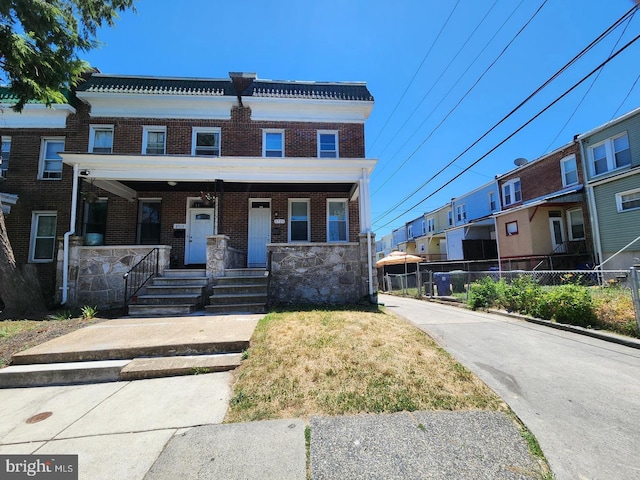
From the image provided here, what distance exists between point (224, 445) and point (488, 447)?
88.2 inches

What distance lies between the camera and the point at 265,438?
8.57 ft

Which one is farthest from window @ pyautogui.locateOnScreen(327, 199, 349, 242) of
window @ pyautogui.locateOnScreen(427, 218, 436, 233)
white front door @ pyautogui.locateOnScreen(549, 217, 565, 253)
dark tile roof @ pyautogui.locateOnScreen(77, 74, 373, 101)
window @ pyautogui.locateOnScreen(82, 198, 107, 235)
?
window @ pyautogui.locateOnScreen(427, 218, 436, 233)

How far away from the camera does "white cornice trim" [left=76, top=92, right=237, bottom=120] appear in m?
10.9

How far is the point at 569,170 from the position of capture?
15.3 metres

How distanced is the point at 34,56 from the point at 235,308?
7.68 meters

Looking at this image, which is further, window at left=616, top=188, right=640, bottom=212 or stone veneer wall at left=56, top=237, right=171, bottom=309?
window at left=616, top=188, right=640, bottom=212

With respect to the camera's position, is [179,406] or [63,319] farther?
[63,319]

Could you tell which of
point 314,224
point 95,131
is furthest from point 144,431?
point 95,131

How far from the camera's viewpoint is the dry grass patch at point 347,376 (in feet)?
10.1

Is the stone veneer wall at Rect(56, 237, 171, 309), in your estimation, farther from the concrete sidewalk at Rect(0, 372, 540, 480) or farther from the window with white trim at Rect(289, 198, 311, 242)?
the concrete sidewalk at Rect(0, 372, 540, 480)

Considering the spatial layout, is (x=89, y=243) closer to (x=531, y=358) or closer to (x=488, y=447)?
(x=488, y=447)

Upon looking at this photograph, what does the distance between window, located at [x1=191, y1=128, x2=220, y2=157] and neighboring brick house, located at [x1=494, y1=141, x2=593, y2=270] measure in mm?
15082

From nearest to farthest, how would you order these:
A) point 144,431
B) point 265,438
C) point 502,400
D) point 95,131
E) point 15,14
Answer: point 265,438, point 144,431, point 502,400, point 15,14, point 95,131

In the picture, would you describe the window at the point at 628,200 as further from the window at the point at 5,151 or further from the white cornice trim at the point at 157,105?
the window at the point at 5,151
